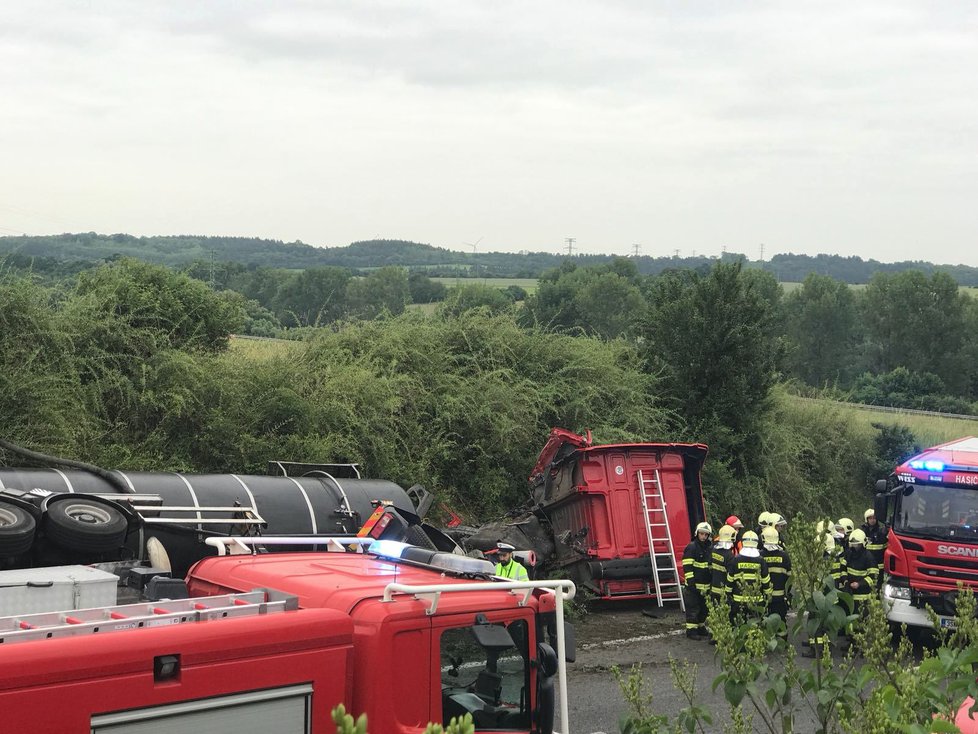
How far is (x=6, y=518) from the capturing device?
6031 mm

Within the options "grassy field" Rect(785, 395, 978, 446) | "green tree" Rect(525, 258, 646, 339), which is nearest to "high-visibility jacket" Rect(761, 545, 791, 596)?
"grassy field" Rect(785, 395, 978, 446)

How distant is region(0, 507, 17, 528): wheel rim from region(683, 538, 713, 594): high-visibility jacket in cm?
874

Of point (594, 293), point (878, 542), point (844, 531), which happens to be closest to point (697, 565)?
point (844, 531)

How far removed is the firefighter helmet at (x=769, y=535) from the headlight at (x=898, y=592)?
5.44ft

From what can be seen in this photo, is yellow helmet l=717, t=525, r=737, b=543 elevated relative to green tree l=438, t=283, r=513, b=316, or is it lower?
lower

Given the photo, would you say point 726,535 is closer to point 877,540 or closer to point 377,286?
point 877,540

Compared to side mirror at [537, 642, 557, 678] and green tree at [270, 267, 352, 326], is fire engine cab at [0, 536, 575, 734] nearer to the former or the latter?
side mirror at [537, 642, 557, 678]

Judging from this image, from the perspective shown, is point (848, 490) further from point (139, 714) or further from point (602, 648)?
point (139, 714)

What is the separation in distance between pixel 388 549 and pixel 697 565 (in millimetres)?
7831

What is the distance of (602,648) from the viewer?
12.5m

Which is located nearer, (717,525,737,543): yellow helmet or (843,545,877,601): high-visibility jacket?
(843,545,877,601): high-visibility jacket

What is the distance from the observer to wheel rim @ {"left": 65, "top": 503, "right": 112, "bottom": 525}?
21.0 feet

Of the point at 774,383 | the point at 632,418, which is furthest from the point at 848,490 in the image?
the point at 632,418

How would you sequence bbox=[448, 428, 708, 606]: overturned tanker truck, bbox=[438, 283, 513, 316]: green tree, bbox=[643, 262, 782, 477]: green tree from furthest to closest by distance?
1. bbox=[643, 262, 782, 477]: green tree
2. bbox=[438, 283, 513, 316]: green tree
3. bbox=[448, 428, 708, 606]: overturned tanker truck
